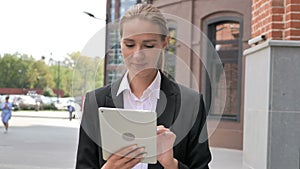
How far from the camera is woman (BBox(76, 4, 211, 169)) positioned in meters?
1.62

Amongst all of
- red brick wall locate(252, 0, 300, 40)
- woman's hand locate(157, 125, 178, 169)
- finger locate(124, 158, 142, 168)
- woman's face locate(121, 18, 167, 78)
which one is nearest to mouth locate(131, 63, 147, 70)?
woman's face locate(121, 18, 167, 78)

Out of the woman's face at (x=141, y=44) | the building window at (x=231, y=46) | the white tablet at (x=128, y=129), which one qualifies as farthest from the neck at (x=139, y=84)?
the building window at (x=231, y=46)

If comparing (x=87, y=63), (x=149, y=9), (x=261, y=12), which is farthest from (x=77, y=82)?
(x=261, y=12)

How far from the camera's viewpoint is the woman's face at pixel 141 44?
1.62m

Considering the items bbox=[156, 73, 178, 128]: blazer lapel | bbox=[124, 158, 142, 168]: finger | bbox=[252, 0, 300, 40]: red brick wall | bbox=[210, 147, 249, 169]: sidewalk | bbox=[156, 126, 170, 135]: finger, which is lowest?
bbox=[210, 147, 249, 169]: sidewalk

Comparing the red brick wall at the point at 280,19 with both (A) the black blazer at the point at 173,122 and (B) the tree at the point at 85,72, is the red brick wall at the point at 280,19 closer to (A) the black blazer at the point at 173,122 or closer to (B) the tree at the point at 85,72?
(A) the black blazer at the point at 173,122

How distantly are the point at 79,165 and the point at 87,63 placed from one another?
0.47 m

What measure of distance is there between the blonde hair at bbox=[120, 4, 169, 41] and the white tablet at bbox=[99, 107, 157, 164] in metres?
0.33

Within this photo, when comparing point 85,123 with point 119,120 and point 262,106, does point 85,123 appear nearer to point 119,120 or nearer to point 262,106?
point 119,120

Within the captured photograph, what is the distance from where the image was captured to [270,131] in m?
4.14

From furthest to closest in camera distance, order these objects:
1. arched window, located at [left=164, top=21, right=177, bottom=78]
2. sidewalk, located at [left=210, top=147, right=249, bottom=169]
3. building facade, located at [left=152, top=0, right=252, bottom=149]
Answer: building facade, located at [left=152, top=0, right=252, bottom=149] → sidewalk, located at [left=210, top=147, right=249, bottom=169] → arched window, located at [left=164, top=21, right=177, bottom=78]

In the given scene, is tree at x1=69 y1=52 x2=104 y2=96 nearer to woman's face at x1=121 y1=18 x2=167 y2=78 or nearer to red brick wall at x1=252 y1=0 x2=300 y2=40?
woman's face at x1=121 y1=18 x2=167 y2=78

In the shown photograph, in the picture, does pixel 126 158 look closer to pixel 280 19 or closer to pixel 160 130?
pixel 160 130

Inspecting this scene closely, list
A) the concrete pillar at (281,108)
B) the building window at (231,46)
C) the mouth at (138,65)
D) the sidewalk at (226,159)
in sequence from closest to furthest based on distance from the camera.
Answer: the mouth at (138,65), the concrete pillar at (281,108), the sidewalk at (226,159), the building window at (231,46)
